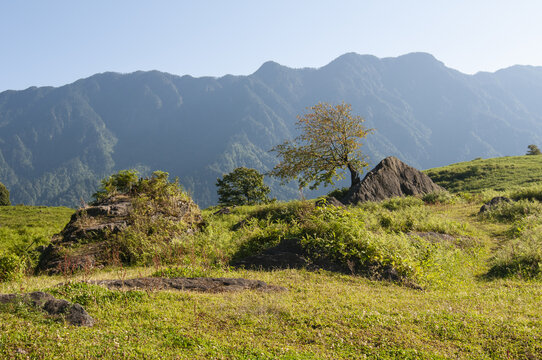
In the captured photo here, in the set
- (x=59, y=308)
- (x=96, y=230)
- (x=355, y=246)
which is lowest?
(x=355, y=246)

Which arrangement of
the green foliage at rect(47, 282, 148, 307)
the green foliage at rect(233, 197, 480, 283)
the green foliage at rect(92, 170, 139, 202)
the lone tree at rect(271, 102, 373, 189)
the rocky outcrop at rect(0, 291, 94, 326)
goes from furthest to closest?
the lone tree at rect(271, 102, 373, 189), the green foliage at rect(92, 170, 139, 202), the green foliage at rect(233, 197, 480, 283), the green foliage at rect(47, 282, 148, 307), the rocky outcrop at rect(0, 291, 94, 326)

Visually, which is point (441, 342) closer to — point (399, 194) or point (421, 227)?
point (421, 227)

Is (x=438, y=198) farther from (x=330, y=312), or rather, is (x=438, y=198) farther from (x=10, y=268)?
(x=10, y=268)

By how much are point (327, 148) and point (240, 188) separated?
2983 centimetres

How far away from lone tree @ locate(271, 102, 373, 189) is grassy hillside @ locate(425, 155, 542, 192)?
45.0 ft

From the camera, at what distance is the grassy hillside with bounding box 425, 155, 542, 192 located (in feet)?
123

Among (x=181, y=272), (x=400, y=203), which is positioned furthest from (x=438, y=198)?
(x=181, y=272)

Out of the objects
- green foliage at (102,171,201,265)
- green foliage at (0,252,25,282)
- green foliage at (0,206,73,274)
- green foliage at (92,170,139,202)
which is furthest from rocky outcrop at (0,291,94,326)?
green foliage at (92,170,139,202)

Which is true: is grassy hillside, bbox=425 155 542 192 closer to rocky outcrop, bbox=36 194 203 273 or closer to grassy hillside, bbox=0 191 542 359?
grassy hillside, bbox=0 191 542 359

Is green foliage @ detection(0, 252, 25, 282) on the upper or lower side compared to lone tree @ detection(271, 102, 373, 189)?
lower

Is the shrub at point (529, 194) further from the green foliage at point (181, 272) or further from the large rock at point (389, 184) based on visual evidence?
the green foliage at point (181, 272)

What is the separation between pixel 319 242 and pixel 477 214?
638 inches

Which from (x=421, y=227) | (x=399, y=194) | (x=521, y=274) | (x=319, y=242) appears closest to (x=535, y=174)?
(x=399, y=194)

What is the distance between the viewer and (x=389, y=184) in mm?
31953
